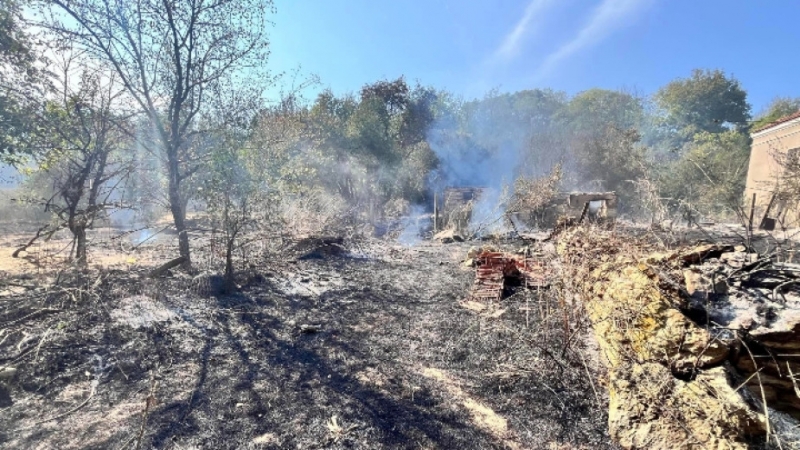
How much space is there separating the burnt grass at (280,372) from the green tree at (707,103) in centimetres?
3264

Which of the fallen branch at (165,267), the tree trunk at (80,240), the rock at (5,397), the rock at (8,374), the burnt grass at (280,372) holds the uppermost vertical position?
the tree trunk at (80,240)

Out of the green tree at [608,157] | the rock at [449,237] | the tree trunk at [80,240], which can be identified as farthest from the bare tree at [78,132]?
the green tree at [608,157]

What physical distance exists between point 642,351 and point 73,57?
9.08 metres

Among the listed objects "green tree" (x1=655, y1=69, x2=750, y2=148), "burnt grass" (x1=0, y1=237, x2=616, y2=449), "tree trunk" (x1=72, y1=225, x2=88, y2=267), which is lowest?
"burnt grass" (x1=0, y1=237, x2=616, y2=449)

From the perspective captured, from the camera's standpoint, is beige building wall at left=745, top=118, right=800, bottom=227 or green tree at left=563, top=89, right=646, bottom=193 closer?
beige building wall at left=745, top=118, right=800, bottom=227

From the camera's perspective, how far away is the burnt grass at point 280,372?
2.77m

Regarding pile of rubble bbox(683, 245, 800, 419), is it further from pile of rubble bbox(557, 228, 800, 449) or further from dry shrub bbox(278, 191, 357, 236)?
dry shrub bbox(278, 191, 357, 236)

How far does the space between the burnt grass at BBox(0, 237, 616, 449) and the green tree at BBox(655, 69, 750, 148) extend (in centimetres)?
3264

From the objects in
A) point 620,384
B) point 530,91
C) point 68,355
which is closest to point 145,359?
point 68,355

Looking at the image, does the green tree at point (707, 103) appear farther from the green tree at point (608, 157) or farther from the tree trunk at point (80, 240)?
the tree trunk at point (80, 240)

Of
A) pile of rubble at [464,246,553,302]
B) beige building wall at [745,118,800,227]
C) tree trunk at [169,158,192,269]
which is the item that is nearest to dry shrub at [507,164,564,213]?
beige building wall at [745,118,800,227]

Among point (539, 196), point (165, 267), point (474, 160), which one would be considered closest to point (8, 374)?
point (165, 267)

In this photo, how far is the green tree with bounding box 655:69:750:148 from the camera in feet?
94.8

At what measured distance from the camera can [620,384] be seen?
2854mm
